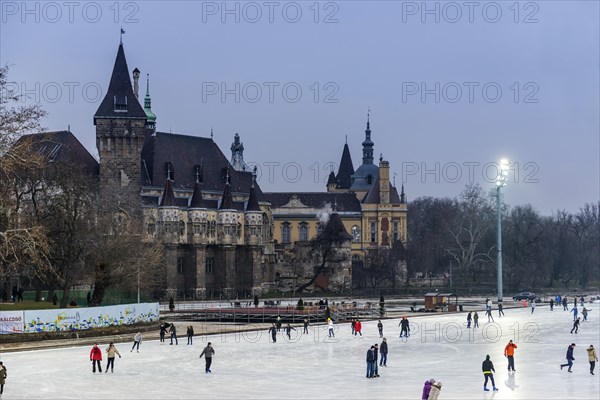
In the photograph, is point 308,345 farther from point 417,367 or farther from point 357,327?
point 417,367

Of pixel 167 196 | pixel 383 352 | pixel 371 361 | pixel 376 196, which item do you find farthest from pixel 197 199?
pixel 371 361

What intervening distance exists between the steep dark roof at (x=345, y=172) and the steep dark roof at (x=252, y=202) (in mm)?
62130

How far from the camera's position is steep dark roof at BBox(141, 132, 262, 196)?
116062 mm

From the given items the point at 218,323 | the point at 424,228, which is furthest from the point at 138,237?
the point at 424,228

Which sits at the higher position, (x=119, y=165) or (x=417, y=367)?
(x=119, y=165)

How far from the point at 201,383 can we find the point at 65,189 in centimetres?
3348

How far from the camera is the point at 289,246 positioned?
158875 mm

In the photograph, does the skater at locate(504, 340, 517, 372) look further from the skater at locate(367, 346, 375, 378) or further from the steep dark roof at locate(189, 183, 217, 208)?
the steep dark roof at locate(189, 183, 217, 208)

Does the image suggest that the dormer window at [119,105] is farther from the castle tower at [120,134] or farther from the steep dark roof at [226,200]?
the steep dark roof at [226,200]

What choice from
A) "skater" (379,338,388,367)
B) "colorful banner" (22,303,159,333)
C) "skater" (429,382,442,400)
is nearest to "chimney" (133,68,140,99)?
"colorful banner" (22,303,159,333)

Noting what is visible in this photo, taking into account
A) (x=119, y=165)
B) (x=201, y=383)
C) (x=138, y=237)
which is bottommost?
(x=201, y=383)

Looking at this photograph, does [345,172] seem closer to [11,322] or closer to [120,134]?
[120,134]

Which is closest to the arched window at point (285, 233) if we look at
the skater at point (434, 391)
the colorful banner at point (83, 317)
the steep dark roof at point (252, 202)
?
the steep dark roof at point (252, 202)

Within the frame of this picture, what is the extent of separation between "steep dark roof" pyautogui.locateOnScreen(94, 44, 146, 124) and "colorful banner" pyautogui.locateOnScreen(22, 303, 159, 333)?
47.5 m
